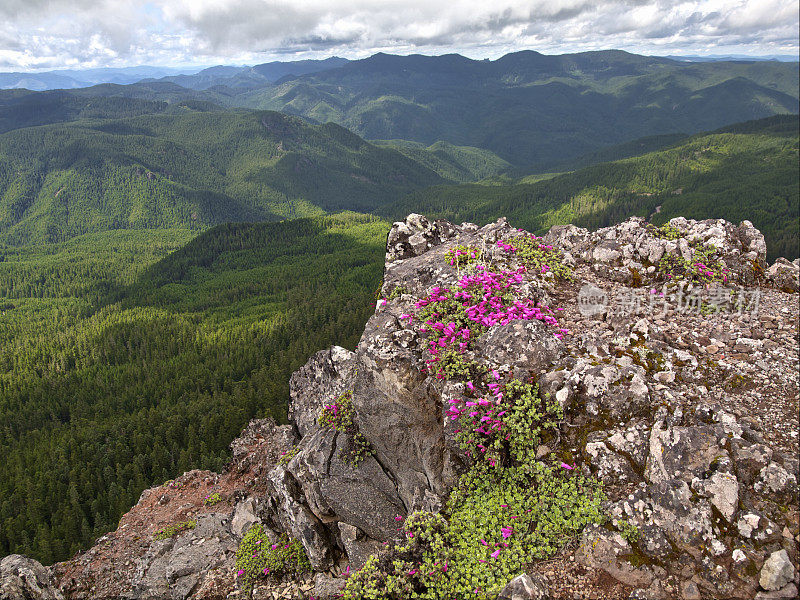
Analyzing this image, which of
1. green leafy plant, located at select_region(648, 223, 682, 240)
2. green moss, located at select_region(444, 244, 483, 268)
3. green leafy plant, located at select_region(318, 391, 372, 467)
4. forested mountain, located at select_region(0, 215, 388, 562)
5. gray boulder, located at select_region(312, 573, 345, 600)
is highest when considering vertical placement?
green leafy plant, located at select_region(648, 223, 682, 240)

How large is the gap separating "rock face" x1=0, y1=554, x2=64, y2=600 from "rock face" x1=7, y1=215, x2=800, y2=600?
0.35ft

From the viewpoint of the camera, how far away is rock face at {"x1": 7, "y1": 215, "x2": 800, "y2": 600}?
11.2 m

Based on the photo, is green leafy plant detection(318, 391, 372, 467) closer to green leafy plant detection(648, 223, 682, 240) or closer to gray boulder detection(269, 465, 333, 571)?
gray boulder detection(269, 465, 333, 571)

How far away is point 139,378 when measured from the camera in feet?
360

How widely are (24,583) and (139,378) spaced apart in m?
93.6

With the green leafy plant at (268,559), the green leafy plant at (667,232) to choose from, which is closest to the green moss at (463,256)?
the green leafy plant at (667,232)

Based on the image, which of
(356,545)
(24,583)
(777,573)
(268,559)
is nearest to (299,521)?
(268,559)

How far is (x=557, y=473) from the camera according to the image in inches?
541

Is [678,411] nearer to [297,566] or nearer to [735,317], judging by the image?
[735,317]

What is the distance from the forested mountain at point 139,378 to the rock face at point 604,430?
157ft

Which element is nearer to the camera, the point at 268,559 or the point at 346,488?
the point at 346,488

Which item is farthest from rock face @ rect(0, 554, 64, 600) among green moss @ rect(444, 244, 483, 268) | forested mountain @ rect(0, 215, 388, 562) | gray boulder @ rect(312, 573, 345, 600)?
forested mountain @ rect(0, 215, 388, 562)

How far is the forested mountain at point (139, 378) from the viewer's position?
67500 millimetres

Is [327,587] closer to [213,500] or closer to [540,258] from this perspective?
[540,258]
